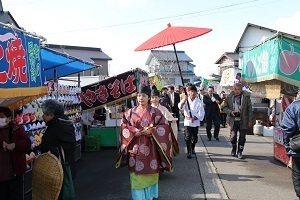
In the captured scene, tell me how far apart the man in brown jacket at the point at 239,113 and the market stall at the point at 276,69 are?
0.45m

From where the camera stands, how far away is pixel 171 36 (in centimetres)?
644

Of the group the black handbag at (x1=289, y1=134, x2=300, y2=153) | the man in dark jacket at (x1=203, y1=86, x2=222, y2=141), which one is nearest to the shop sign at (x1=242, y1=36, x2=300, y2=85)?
the black handbag at (x1=289, y1=134, x2=300, y2=153)

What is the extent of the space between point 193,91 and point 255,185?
10.3 feet

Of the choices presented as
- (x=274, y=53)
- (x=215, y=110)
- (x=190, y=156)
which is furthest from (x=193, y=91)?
(x=215, y=110)

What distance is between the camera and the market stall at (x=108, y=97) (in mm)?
9539

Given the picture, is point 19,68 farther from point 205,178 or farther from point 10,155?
point 205,178

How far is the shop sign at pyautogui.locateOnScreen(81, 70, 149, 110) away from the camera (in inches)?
375

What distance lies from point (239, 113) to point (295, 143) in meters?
4.03

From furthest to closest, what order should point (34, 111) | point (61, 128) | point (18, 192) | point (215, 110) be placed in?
point (215, 110), point (34, 111), point (18, 192), point (61, 128)

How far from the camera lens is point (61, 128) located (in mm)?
4055

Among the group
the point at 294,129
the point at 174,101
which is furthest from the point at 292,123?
the point at 174,101

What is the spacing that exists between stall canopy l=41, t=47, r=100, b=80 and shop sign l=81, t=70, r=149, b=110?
695 millimetres

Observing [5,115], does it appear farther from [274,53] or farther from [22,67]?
[274,53]

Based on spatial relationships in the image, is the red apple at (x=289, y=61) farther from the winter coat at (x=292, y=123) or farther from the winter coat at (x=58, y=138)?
the winter coat at (x=58, y=138)
